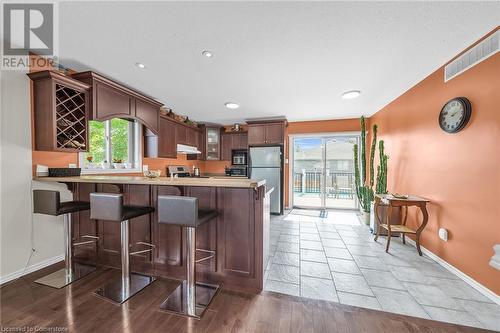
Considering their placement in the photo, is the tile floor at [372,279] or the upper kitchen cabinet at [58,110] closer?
the tile floor at [372,279]

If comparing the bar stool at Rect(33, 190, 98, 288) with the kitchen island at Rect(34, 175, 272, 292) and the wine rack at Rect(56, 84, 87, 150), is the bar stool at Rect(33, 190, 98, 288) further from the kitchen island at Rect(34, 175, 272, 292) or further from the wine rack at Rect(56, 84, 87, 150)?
the wine rack at Rect(56, 84, 87, 150)

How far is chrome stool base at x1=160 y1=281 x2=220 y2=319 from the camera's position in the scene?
159cm

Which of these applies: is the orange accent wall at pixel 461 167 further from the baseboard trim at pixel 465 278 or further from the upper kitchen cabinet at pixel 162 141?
the upper kitchen cabinet at pixel 162 141

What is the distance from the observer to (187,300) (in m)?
1.71

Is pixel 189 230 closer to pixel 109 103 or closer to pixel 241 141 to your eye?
pixel 109 103

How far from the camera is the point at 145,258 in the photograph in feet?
7.18

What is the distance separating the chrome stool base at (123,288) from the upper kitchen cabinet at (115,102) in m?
2.04

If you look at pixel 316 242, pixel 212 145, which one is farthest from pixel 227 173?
pixel 316 242

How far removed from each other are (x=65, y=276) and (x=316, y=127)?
5.37 meters

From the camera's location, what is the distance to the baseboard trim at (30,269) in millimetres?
1956

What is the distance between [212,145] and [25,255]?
407 cm

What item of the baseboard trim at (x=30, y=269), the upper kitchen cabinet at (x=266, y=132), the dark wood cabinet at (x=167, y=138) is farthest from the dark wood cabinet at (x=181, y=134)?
the baseboard trim at (x=30, y=269)

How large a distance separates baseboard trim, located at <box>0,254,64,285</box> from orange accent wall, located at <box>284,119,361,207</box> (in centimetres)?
457

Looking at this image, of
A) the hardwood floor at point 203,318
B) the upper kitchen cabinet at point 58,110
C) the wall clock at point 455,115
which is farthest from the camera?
the upper kitchen cabinet at point 58,110
